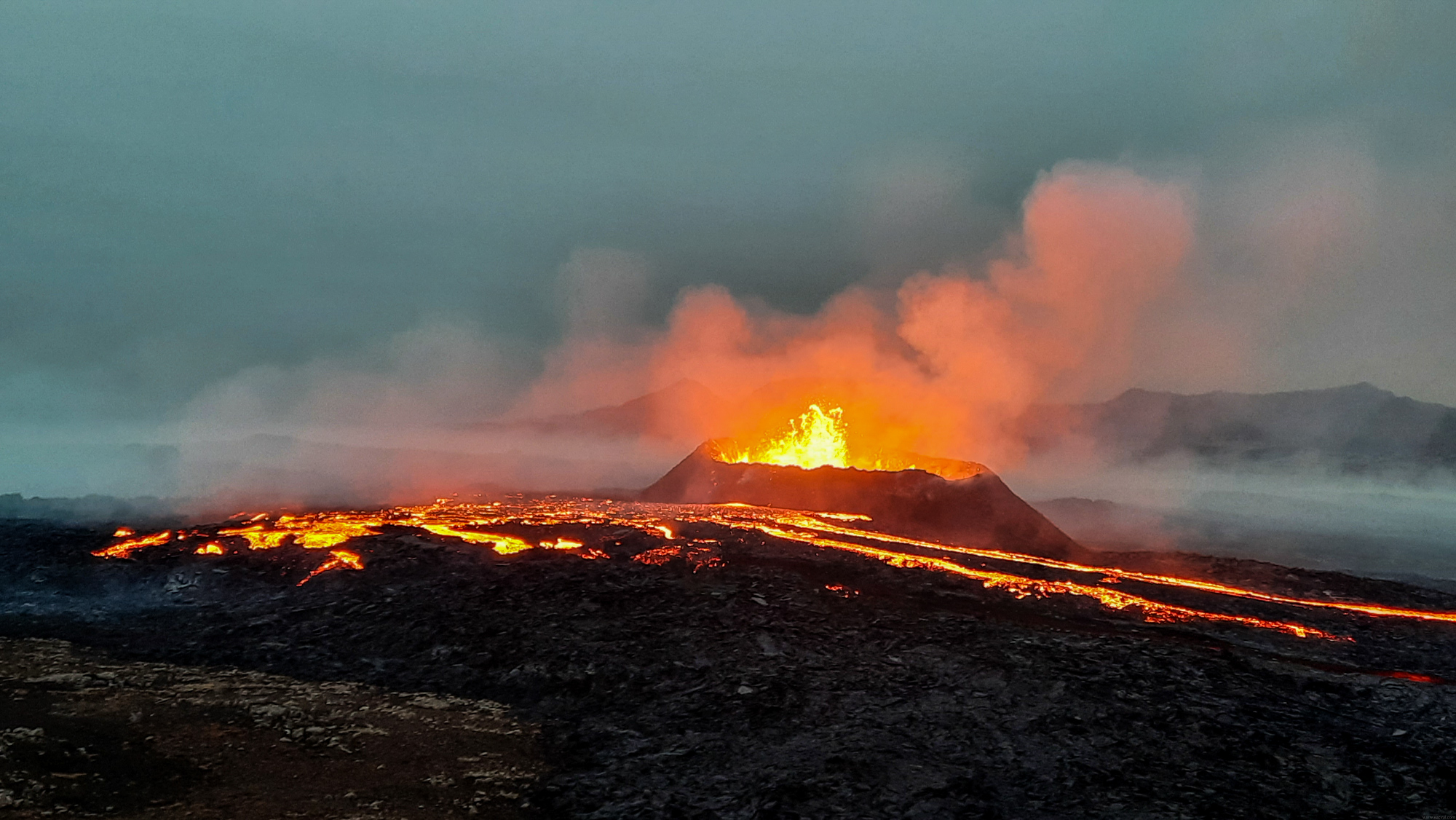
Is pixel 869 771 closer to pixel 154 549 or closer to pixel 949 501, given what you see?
pixel 154 549

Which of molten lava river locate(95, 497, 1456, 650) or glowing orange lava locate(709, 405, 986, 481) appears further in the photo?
glowing orange lava locate(709, 405, 986, 481)

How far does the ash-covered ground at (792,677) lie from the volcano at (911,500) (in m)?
13.3

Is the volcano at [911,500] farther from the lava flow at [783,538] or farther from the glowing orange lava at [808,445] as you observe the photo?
the glowing orange lava at [808,445]

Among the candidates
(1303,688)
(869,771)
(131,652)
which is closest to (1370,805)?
(1303,688)

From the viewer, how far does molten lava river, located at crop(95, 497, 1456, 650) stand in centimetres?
2067

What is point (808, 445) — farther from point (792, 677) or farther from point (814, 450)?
point (792, 677)

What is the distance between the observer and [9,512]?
3866cm

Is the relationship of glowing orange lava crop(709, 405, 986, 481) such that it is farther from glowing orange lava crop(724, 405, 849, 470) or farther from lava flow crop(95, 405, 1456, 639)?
lava flow crop(95, 405, 1456, 639)

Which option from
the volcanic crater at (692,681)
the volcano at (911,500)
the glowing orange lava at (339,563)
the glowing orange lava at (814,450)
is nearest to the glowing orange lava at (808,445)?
the glowing orange lava at (814,450)

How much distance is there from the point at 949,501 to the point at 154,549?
3127 cm

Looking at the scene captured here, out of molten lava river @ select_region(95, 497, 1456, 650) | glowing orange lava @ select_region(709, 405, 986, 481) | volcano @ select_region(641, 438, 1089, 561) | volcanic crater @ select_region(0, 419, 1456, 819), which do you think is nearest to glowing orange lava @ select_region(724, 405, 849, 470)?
glowing orange lava @ select_region(709, 405, 986, 481)

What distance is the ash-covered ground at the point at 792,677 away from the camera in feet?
36.3

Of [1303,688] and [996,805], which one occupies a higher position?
[1303,688]

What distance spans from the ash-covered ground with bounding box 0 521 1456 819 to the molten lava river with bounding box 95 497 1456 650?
693mm
